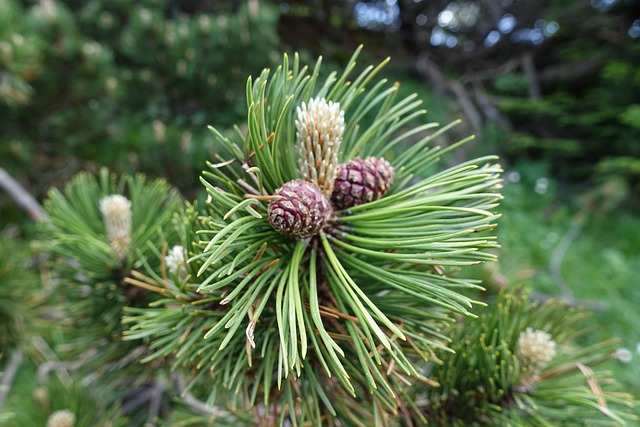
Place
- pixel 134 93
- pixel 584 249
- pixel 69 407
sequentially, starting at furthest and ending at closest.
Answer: pixel 584 249, pixel 134 93, pixel 69 407

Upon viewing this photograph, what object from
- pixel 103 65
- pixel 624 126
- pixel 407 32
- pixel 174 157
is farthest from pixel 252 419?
pixel 624 126

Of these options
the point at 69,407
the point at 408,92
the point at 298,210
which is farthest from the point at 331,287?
the point at 408,92

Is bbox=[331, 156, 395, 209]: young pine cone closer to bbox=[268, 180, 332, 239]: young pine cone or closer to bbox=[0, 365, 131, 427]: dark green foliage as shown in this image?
bbox=[268, 180, 332, 239]: young pine cone

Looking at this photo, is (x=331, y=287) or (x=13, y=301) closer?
(x=331, y=287)

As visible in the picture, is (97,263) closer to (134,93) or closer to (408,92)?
(134,93)

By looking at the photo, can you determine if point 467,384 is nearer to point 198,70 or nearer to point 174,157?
point 174,157

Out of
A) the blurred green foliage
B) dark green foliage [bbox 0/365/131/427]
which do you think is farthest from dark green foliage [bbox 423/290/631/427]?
the blurred green foliage

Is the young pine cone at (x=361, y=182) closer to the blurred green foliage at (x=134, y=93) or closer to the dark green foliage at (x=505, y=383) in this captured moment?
the dark green foliage at (x=505, y=383)
